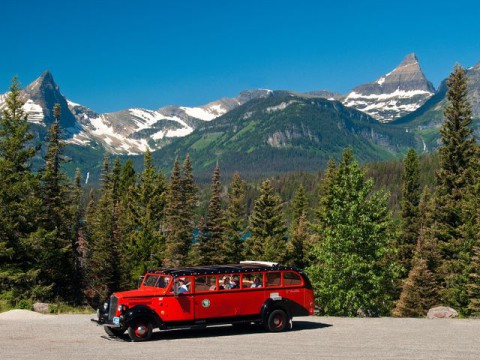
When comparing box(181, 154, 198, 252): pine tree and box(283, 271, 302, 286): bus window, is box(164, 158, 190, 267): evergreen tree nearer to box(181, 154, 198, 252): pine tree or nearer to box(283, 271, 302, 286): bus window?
box(181, 154, 198, 252): pine tree

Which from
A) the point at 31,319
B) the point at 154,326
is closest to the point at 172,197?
the point at 31,319

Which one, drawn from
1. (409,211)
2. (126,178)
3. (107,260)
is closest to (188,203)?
(107,260)

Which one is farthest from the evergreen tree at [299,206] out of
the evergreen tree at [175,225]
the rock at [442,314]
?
the rock at [442,314]

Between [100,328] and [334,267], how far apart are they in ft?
56.0

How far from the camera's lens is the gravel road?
1875cm

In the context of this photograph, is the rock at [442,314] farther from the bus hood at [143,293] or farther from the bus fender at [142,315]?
the bus fender at [142,315]

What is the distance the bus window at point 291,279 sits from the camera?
79.7 feet

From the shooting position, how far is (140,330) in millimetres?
21703

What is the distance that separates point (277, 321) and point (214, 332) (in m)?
2.53

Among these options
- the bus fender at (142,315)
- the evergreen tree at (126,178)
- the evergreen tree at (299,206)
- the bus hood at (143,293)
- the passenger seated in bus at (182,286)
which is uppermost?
the evergreen tree at (126,178)

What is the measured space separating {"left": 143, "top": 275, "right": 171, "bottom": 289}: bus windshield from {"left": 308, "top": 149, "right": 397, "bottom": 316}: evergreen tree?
1512cm

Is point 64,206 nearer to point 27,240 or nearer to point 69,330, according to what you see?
point 27,240

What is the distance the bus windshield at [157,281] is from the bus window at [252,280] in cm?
296

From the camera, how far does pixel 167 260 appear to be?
6412 centimetres
